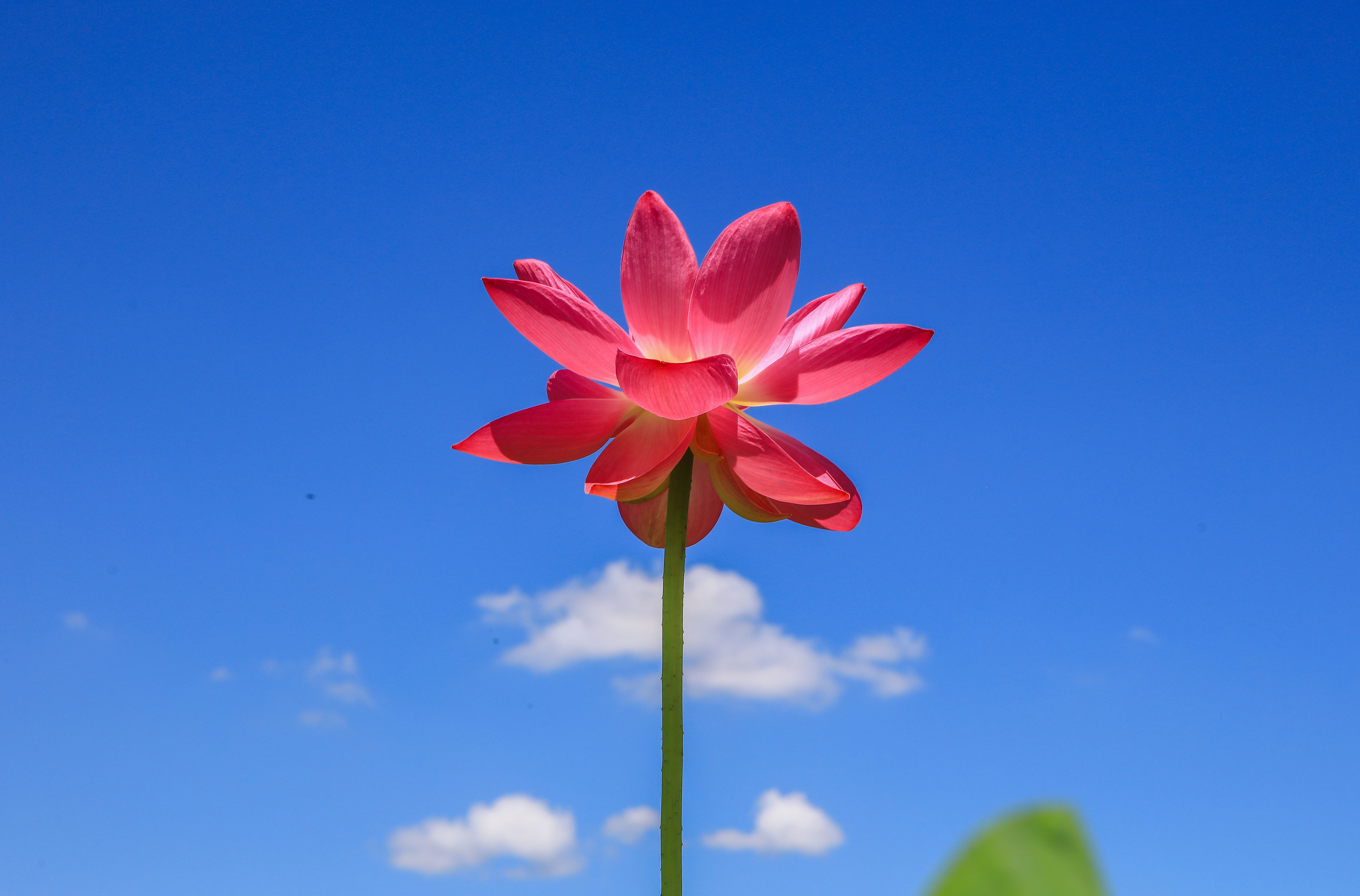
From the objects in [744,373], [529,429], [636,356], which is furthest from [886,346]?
[529,429]

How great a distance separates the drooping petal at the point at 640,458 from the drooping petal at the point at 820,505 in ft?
0.33

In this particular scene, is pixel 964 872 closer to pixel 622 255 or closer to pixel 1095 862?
pixel 1095 862

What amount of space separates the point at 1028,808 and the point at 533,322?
2.76 ft

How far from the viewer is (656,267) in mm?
1066

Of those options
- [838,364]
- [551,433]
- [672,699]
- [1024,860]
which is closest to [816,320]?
[838,364]

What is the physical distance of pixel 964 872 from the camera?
0.28m

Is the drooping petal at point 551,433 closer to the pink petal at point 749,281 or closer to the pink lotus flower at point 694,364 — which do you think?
the pink lotus flower at point 694,364

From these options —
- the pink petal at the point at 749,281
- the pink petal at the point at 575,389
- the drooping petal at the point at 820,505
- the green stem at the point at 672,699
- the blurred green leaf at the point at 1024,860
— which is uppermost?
the pink petal at the point at 749,281

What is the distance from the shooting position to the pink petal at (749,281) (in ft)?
3.46

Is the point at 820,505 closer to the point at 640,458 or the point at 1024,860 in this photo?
the point at 640,458

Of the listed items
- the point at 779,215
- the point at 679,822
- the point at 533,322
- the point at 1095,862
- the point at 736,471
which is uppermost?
the point at 779,215

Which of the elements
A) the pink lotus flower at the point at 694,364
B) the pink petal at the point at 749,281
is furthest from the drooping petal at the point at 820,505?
the pink petal at the point at 749,281

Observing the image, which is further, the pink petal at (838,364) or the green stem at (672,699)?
the pink petal at (838,364)

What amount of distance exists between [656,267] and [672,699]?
0.47 m
